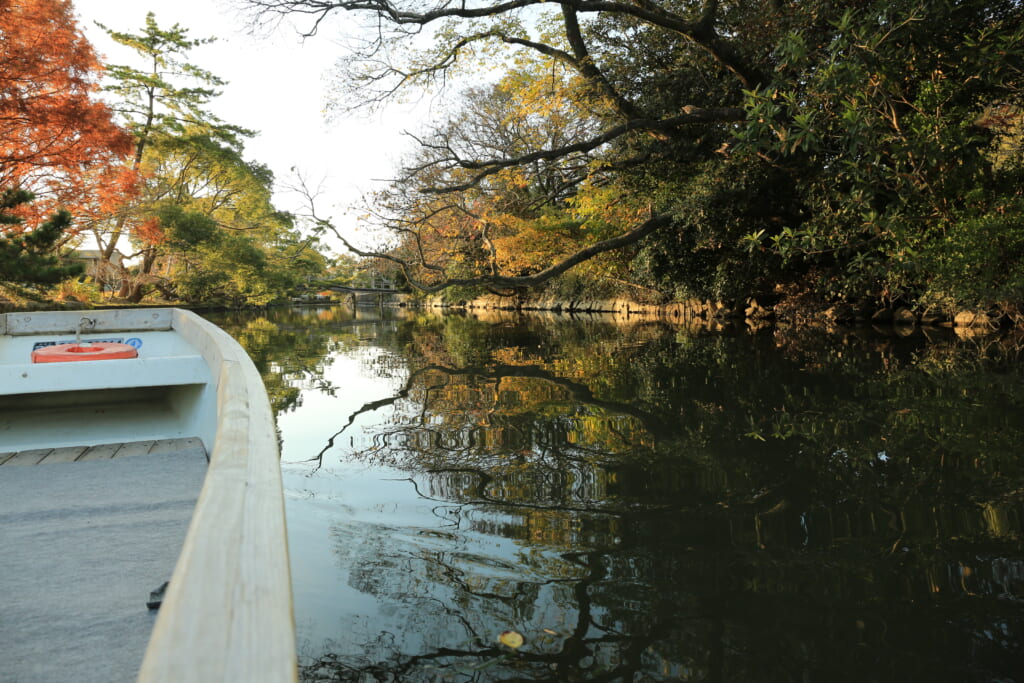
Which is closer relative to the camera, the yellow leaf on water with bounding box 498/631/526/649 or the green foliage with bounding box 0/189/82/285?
the yellow leaf on water with bounding box 498/631/526/649

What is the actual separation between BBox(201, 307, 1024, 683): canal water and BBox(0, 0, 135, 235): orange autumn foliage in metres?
8.61

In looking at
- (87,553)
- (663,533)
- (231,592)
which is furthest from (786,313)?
(231,592)

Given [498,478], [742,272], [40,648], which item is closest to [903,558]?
[498,478]

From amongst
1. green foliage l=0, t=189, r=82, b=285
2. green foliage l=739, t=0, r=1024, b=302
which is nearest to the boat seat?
green foliage l=739, t=0, r=1024, b=302

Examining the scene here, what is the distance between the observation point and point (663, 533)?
2428mm

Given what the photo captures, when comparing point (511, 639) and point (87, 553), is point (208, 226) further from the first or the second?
point (511, 639)

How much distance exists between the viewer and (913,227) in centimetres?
807

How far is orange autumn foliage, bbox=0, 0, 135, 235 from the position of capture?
9945mm

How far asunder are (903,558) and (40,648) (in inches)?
98.6

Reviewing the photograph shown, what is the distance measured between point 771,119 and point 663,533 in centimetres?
514

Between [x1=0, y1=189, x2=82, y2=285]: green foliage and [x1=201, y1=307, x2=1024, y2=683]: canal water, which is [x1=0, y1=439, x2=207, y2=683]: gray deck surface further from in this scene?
[x1=0, y1=189, x2=82, y2=285]: green foliage

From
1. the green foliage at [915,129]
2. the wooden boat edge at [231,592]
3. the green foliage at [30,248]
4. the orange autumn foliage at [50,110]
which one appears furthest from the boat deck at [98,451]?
the orange autumn foliage at [50,110]

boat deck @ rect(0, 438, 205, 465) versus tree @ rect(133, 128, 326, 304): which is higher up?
tree @ rect(133, 128, 326, 304)

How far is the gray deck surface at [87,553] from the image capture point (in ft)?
4.44
